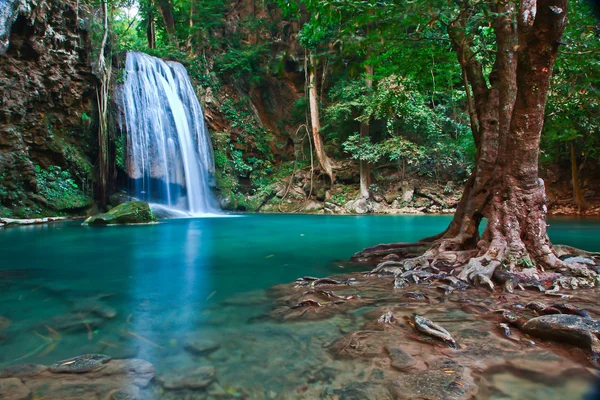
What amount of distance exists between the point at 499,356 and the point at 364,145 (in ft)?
57.1

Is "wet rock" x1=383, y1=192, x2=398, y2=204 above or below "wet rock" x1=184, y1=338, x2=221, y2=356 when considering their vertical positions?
above

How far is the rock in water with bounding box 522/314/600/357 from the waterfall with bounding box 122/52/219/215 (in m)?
16.9

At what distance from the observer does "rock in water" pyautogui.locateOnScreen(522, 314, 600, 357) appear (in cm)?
229

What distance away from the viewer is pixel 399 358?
2295 millimetres

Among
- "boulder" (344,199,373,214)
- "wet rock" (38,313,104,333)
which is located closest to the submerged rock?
"wet rock" (38,313,104,333)

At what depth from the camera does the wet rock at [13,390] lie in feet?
6.30

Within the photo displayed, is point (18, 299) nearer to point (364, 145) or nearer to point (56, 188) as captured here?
point (56, 188)

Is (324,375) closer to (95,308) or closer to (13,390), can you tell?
(13,390)

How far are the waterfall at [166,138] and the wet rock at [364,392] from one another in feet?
55.1

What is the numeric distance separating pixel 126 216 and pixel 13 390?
11.6 meters

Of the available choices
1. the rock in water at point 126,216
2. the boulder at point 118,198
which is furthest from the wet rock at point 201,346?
the boulder at point 118,198

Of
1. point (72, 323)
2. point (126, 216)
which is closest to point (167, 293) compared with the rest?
point (72, 323)

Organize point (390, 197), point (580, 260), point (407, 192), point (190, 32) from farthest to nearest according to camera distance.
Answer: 1. point (190, 32)
2. point (390, 197)
3. point (407, 192)
4. point (580, 260)

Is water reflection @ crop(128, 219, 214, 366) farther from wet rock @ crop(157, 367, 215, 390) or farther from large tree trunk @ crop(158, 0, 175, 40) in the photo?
large tree trunk @ crop(158, 0, 175, 40)
